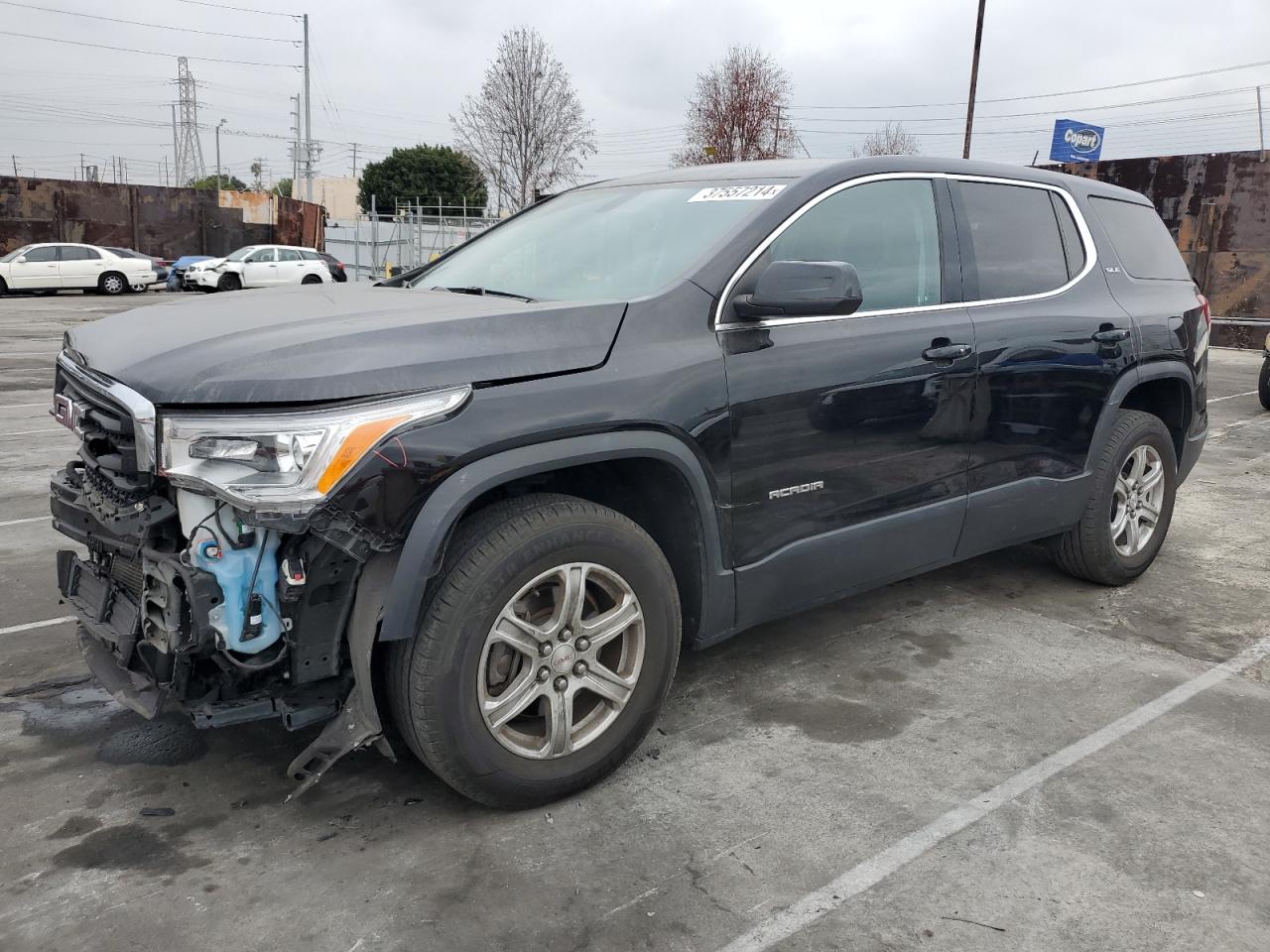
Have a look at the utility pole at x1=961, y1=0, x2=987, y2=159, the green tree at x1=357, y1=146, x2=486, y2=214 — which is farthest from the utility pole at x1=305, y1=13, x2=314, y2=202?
the utility pole at x1=961, y1=0, x2=987, y2=159

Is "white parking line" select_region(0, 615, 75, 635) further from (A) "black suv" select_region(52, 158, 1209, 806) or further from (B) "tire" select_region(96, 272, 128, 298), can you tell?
(B) "tire" select_region(96, 272, 128, 298)

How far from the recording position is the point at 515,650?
2844mm

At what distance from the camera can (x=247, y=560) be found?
2.58 m

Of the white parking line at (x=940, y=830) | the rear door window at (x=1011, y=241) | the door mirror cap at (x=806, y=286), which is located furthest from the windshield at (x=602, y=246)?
the white parking line at (x=940, y=830)

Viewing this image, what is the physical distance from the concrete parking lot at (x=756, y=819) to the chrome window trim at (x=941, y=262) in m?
1.36

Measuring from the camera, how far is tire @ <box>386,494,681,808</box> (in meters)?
2.67

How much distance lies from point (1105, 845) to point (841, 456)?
4.55ft

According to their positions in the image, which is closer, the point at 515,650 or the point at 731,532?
the point at 515,650

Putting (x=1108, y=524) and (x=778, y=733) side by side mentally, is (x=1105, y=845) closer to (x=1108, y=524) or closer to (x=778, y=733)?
(x=778, y=733)

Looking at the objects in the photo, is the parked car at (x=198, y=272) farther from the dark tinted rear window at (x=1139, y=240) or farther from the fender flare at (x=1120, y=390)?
the fender flare at (x=1120, y=390)

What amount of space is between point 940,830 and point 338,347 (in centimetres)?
209

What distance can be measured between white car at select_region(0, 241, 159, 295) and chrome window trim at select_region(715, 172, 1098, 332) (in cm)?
2950

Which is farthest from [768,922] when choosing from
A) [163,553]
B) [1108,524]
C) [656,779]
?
[1108,524]

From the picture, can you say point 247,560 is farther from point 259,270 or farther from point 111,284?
point 111,284
